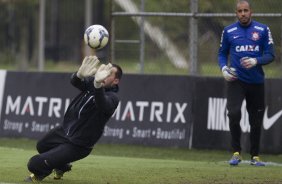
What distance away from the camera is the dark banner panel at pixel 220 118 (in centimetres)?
1703

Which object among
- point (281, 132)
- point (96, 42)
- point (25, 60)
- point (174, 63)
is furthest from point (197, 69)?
point (25, 60)

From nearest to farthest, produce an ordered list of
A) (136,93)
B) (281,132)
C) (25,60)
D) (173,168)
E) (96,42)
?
(96,42) < (173,168) < (281,132) < (136,93) < (25,60)

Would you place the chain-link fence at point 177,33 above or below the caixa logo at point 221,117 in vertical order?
above

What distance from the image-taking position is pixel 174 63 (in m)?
19.6

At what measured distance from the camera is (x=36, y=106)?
19125 mm

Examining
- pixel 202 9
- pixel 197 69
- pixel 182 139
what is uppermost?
pixel 202 9

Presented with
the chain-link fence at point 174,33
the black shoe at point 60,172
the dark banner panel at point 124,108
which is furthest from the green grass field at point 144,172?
the chain-link fence at point 174,33

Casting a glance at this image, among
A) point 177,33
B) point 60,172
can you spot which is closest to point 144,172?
point 60,172

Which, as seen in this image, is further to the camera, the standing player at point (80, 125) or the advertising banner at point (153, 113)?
the advertising banner at point (153, 113)

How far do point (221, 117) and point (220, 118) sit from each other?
3 cm

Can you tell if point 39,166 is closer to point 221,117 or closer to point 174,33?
point 221,117

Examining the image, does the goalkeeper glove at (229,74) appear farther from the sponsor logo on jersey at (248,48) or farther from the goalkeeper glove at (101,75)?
the goalkeeper glove at (101,75)

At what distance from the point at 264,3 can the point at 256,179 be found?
6245 millimetres

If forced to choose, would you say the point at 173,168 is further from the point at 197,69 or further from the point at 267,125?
the point at 197,69
